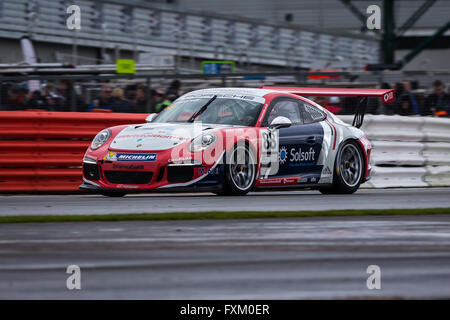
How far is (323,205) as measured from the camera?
8578 mm

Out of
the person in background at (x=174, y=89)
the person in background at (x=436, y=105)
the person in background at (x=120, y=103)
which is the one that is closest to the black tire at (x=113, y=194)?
the person in background at (x=120, y=103)

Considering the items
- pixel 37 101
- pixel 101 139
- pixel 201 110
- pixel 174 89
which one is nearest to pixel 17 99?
pixel 37 101

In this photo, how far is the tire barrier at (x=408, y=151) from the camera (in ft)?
42.9

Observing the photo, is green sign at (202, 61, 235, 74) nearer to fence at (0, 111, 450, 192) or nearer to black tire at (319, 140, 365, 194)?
fence at (0, 111, 450, 192)

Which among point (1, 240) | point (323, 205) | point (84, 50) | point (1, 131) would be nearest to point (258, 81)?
point (1, 131)

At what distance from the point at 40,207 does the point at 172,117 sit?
2.60 m

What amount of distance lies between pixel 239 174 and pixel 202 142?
1.93 feet

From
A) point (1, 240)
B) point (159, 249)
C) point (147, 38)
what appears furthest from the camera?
point (147, 38)

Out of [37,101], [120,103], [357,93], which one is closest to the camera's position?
[357,93]

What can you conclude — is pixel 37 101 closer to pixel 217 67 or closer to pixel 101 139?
pixel 101 139

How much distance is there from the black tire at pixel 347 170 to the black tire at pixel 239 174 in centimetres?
158

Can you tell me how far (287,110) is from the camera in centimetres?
1076

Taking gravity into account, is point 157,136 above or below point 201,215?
above

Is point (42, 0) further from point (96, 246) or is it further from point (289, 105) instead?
point (96, 246)
